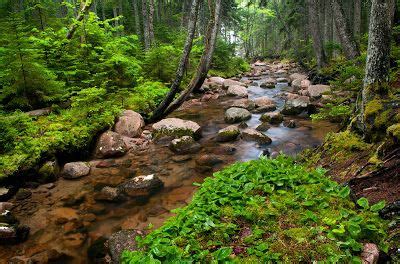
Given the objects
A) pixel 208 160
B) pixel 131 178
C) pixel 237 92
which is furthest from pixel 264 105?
pixel 131 178

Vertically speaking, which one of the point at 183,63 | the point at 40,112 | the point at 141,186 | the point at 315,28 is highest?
the point at 315,28

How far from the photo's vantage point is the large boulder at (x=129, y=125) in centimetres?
1095

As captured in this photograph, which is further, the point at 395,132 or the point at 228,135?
the point at 228,135

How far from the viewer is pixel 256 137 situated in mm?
10570

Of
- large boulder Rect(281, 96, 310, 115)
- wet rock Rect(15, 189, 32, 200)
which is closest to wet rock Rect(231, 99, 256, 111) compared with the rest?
large boulder Rect(281, 96, 310, 115)

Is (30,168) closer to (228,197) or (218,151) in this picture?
(218,151)

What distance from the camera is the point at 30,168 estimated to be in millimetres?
7652

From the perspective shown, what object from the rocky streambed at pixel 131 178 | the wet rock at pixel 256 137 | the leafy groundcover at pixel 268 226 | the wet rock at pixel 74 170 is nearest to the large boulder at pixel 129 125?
the rocky streambed at pixel 131 178

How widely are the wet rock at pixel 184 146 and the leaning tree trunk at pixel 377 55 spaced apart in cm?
522

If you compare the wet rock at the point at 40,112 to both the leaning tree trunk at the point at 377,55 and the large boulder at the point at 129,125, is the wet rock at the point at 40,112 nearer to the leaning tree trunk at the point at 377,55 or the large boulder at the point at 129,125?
the large boulder at the point at 129,125

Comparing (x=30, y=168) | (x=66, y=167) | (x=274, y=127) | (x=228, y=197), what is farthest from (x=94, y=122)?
(x=228, y=197)

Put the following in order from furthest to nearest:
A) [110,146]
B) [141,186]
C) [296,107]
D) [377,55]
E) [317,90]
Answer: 1. [317,90]
2. [296,107]
3. [110,146]
4. [141,186]
5. [377,55]

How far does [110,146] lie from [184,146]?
7.55ft

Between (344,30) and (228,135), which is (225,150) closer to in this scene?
(228,135)
